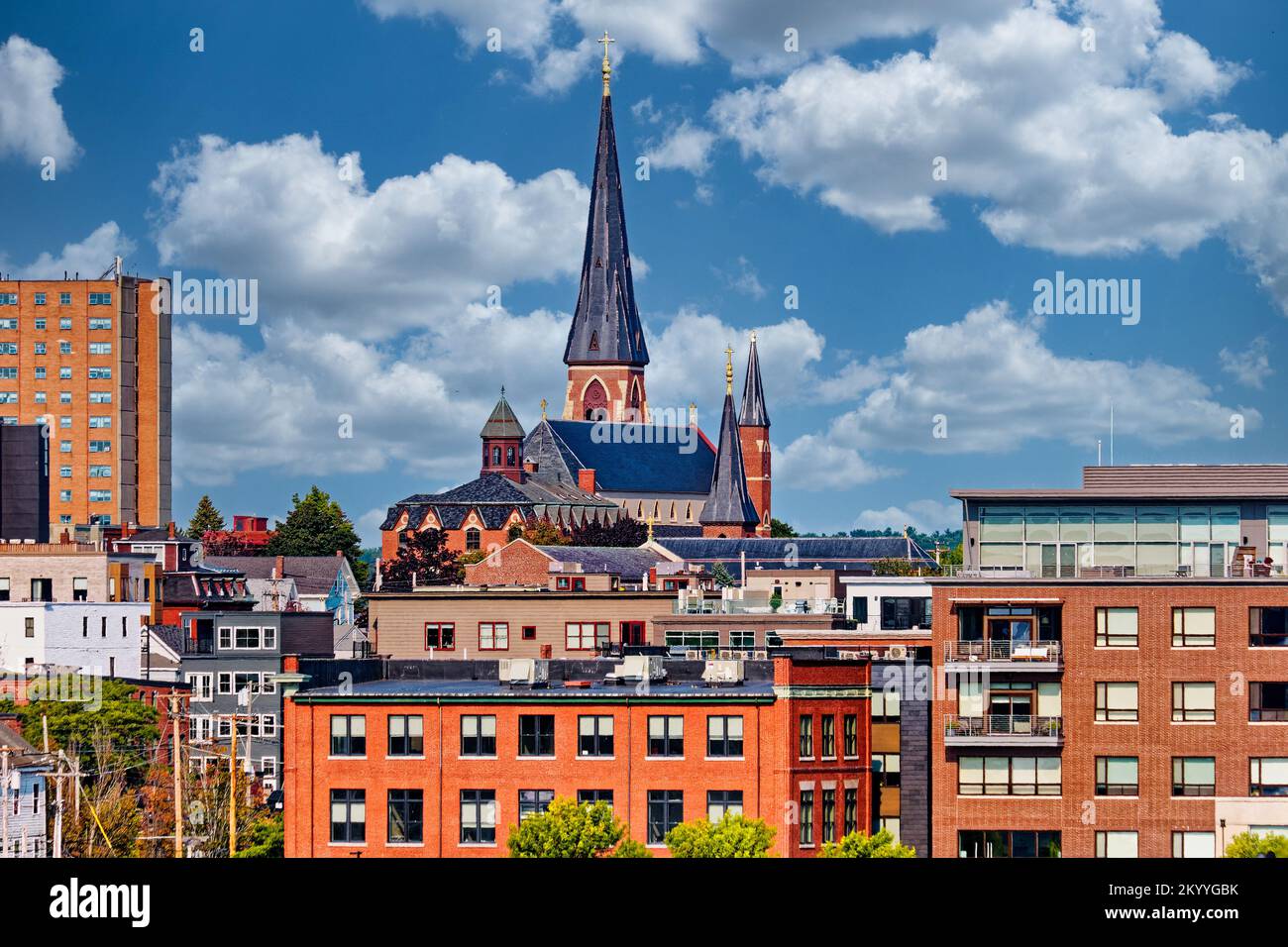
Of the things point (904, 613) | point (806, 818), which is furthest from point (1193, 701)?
point (904, 613)

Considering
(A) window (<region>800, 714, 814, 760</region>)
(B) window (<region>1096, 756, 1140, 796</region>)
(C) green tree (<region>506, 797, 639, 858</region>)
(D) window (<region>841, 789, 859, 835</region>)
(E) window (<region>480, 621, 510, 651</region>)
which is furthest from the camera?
(E) window (<region>480, 621, 510, 651</region>)

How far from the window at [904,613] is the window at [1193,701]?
17.8 meters

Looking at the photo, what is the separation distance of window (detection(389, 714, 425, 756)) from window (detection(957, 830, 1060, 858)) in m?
13.7

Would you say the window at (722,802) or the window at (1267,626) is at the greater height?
the window at (1267,626)

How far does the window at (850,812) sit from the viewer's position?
55.6m

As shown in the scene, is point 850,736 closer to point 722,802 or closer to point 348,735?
point 722,802

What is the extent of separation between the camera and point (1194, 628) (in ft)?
177

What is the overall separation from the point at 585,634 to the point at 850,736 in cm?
3218

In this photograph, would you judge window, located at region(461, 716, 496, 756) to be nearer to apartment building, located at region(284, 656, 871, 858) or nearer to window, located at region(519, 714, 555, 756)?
apartment building, located at region(284, 656, 871, 858)

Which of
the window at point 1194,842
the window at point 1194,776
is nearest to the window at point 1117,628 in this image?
the window at point 1194,776

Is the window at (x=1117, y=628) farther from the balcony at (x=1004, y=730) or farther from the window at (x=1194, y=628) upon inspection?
the balcony at (x=1004, y=730)

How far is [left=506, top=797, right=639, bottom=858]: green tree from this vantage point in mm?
49875

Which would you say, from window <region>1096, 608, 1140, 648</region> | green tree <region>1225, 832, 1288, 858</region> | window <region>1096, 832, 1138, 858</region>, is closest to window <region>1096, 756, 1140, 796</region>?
window <region>1096, 832, 1138, 858</region>

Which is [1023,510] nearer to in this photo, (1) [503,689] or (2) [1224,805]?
(2) [1224,805]
